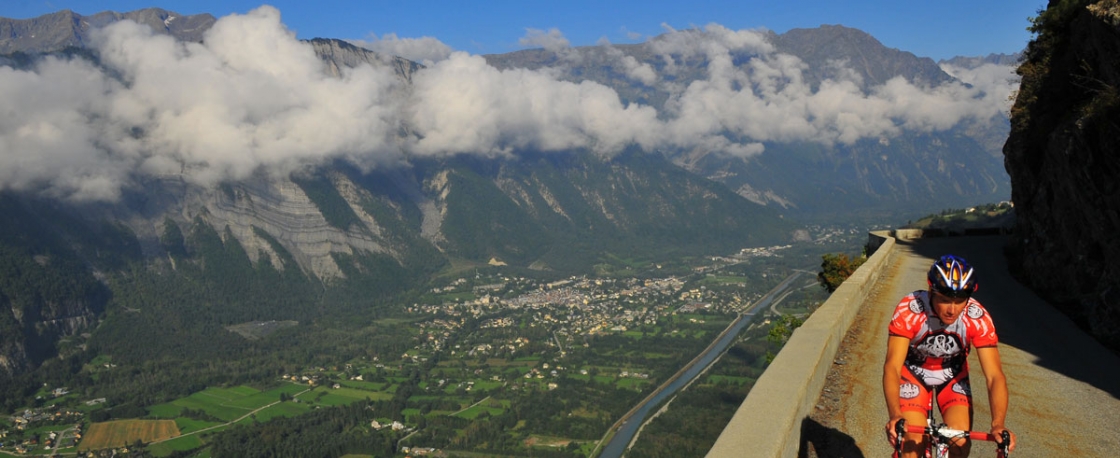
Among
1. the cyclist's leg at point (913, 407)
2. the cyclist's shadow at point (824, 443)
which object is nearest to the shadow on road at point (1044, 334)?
the cyclist's shadow at point (824, 443)

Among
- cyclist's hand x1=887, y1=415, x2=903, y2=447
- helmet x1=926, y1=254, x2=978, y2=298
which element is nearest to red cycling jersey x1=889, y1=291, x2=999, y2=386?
helmet x1=926, y1=254, x2=978, y2=298

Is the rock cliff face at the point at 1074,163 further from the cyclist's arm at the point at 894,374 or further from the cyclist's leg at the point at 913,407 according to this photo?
the cyclist's arm at the point at 894,374

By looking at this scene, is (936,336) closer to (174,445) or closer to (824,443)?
(824,443)

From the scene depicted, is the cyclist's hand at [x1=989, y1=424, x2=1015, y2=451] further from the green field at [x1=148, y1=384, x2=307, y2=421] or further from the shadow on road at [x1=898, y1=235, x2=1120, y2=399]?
the green field at [x1=148, y1=384, x2=307, y2=421]

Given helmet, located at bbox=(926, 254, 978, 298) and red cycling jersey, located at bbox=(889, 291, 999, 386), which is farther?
red cycling jersey, located at bbox=(889, 291, 999, 386)

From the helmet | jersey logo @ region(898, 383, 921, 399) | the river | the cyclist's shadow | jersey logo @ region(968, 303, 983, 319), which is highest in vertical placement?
the helmet

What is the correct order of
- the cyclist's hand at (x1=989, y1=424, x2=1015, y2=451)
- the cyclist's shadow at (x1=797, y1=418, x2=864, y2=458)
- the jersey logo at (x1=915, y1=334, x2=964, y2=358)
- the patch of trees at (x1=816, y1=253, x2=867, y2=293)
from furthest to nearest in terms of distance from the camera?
the patch of trees at (x1=816, y1=253, x2=867, y2=293) < the cyclist's shadow at (x1=797, y1=418, x2=864, y2=458) < the jersey logo at (x1=915, y1=334, x2=964, y2=358) < the cyclist's hand at (x1=989, y1=424, x2=1015, y2=451)

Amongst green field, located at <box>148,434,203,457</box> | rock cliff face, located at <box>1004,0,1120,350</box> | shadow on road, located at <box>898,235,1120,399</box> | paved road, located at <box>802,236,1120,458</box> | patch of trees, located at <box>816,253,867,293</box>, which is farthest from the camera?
green field, located at <box>148,434,203,457</box>

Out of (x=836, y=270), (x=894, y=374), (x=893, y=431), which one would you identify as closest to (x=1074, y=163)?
(x=836, y=270)
